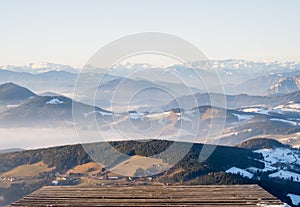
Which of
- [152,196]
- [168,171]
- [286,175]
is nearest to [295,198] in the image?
[168,171]

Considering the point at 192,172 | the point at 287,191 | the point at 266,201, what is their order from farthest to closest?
the point at 192,172
the point at 287,191
the point at 266,201

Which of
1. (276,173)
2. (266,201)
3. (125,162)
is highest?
(266,201)

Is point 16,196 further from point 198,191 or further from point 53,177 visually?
point 198,191

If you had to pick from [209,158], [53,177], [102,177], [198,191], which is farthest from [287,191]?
[198,191]

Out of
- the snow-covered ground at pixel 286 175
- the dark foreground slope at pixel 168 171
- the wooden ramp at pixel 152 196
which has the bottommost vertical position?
the snow-covered ground at pixel 286 175

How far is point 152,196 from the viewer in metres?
27.7

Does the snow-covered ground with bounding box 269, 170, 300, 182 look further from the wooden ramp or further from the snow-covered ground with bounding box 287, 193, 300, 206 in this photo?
the wooden ramp

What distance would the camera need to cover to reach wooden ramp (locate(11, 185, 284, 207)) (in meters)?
25.8

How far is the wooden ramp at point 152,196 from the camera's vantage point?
84.5 feet

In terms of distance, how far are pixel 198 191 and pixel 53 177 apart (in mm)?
163456

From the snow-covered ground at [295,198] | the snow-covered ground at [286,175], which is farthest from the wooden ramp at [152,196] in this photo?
the snow-covered ground at [286,175]

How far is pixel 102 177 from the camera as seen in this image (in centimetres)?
17500

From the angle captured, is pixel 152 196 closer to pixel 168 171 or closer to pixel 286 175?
pixel 168 171

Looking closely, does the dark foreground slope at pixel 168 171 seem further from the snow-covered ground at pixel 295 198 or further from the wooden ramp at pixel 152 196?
the wooden ramp at pixel 152 196
